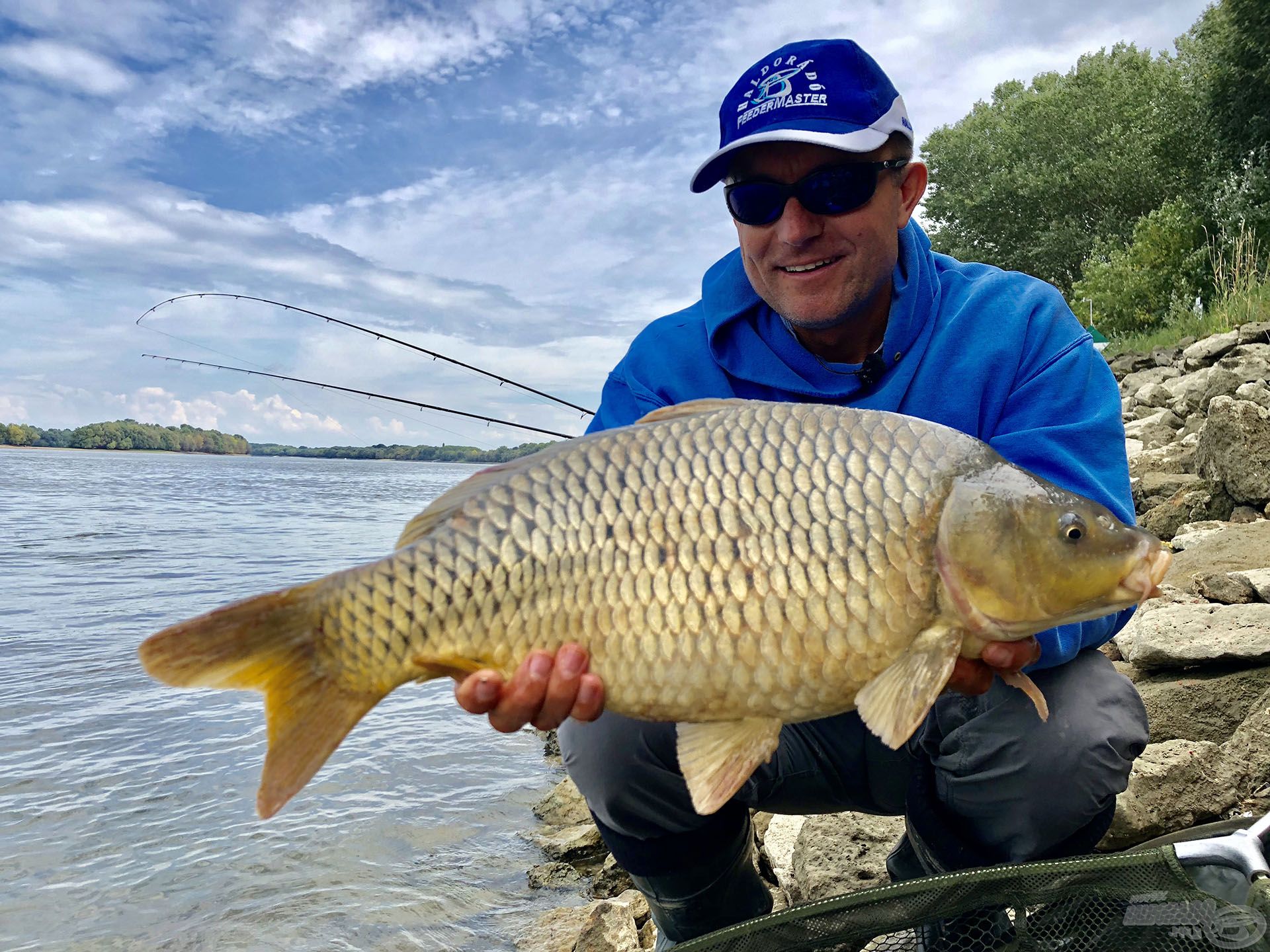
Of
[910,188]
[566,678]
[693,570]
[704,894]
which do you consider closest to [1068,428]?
[910,188]

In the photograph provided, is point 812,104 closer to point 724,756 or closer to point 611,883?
point 724,756

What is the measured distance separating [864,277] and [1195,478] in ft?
13.3

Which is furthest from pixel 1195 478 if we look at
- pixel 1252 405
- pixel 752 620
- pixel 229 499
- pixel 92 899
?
pixel 229 499

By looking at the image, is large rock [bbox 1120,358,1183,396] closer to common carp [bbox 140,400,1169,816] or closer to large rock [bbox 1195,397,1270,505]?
large rock [bbox 1195,397,1270,505]

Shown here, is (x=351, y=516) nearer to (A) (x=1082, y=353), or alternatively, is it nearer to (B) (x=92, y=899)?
(B) (x=92, y=899)

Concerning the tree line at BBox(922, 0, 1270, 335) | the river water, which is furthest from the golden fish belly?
the tree line at BBox(922, 0, 1270, 335)

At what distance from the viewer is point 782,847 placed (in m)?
2.59

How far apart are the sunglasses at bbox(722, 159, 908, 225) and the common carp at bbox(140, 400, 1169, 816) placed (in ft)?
2.27

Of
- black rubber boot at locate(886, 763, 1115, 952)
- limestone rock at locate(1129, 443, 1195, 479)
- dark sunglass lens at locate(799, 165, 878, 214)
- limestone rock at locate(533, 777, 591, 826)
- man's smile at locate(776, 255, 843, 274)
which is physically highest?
dark sunglass lens at locate(799, 165, 878, 214)

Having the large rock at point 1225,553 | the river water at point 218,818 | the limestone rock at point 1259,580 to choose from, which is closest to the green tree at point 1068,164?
the large rock at point 1225,553

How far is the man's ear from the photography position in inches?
88.0

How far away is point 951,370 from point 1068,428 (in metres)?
0.29

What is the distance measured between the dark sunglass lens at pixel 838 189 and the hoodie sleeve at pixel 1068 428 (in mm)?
441

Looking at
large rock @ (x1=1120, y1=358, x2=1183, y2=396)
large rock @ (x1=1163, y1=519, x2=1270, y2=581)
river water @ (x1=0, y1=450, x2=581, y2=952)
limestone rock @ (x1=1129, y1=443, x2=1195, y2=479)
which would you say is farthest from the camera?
large rock @ (x1=1120, y1=358, x2=1183, y2=396)
